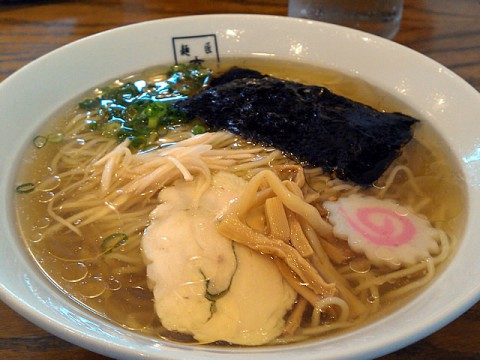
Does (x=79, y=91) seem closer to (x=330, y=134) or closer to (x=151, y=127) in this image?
(x=151, y=127)

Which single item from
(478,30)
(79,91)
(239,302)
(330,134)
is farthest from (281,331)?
(478,30)

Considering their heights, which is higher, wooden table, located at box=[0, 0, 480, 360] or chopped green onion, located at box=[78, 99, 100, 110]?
chopped green onion, located at box=[78, 99, 100, 110]

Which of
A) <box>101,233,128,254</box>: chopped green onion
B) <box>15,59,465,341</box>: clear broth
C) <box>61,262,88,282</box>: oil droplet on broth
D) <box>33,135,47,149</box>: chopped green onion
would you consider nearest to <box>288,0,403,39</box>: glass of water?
<box>15,59,465,341</box>: clear broth

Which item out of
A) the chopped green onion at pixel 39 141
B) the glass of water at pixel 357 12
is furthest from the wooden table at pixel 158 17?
the chopped green onion at pixel 39 141

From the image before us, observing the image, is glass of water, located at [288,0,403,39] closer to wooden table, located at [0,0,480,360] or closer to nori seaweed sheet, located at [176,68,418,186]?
wooden table, located at [0,0,480,360]

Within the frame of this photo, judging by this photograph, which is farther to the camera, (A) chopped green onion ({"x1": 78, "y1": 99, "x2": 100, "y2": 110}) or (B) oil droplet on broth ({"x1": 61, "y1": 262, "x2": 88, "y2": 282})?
(A) chopped green onion ({"x1": 78, "y1": 99, "x2": 100, "y2": 110})

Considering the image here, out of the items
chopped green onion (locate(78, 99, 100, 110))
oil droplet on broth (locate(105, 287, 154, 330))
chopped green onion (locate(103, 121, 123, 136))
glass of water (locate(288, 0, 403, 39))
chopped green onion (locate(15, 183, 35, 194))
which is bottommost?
oil droplet on broth (locate(105, 287, 154, 330))
